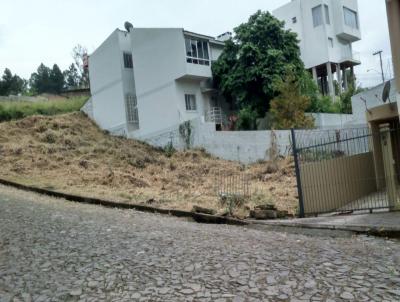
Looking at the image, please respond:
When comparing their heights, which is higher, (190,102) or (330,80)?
(330,80)

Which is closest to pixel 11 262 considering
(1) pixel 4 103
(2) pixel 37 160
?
(2) pixel 37 160

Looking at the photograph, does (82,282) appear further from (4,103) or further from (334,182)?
(4,103)

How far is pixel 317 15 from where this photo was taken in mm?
35406

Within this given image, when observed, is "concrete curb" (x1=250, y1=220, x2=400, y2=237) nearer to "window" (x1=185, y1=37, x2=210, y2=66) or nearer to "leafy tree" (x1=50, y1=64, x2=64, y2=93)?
"window" (x1=185, y1=37, x2=210, y2=66)

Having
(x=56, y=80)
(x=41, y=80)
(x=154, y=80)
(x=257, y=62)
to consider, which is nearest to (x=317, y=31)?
(x=257, y=62)

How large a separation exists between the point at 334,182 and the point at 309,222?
2210 millimetres

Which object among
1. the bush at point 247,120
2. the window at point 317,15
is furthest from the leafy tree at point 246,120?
the window at point 317,15

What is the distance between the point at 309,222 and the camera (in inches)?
353

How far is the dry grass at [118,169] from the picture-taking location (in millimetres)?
13516

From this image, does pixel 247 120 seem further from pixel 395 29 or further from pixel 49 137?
pixel 395 29

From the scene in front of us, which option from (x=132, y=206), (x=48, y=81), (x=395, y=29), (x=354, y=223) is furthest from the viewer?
(x=48, y=81)

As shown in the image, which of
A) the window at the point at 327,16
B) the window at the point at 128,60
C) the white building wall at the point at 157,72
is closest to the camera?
the white building wall at the point at 157,72

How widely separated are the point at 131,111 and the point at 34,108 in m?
9.94

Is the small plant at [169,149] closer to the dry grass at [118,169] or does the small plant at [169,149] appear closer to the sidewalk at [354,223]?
the dry grass at [118,169]
